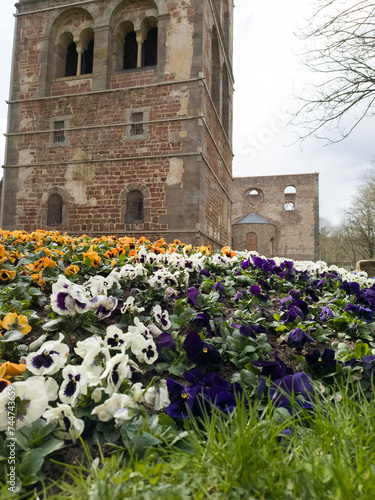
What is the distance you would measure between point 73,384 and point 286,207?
39.1 m

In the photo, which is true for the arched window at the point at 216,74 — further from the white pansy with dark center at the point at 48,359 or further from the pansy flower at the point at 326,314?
the white pansy with dark center at the point at 48,359

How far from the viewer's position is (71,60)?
16750 mm

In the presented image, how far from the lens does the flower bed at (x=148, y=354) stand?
1413 mm

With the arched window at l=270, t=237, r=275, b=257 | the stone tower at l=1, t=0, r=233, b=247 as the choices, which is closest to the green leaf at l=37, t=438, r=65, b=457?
the stone tower at l=1, t=0, r=233, b=247

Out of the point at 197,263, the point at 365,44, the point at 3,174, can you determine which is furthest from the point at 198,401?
the point at 3,174

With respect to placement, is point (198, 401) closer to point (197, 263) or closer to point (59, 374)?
point (59, 374)

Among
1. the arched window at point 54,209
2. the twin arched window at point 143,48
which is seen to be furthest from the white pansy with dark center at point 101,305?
the twin arched window at point 143,48

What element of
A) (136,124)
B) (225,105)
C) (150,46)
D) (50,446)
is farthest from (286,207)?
(50,446)

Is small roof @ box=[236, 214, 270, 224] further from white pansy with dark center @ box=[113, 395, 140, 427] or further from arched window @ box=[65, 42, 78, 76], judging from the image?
white pansy with dark center @ box=[113, 395, 140, 427]

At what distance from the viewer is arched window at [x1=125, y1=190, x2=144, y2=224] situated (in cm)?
1401

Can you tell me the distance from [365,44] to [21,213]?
12.7m

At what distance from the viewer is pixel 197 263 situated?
3611 millimetres

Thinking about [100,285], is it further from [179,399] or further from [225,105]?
[225,105]

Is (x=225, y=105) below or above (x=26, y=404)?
above
